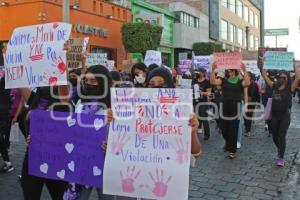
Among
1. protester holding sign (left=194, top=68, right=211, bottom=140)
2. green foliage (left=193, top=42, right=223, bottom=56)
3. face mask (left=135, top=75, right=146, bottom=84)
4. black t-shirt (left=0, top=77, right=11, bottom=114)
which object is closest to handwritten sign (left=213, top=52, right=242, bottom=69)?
face mask (left=135, top=75, right=146, bottom=84)

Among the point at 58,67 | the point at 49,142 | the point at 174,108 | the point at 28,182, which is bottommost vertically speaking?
the point at 28,182

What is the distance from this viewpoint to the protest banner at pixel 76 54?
8344mm

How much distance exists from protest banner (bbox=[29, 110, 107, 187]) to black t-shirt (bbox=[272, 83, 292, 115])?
4774mm

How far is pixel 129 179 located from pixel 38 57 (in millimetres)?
1580

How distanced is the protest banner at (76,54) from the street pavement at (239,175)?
1.83 meters

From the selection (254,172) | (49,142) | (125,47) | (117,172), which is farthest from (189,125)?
(125,47)

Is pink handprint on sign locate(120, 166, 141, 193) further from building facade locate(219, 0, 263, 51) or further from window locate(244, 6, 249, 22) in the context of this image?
window locate(244, 6, 249, 22)

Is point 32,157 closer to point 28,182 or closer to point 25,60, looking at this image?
point 28,182

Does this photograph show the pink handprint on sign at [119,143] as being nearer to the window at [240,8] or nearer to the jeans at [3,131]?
the jeans at [3,131]

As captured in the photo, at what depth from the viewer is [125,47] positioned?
27.7 m

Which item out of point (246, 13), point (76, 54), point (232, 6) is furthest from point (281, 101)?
point (246, 13)

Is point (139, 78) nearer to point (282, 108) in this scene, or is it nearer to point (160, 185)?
point (282, 108)

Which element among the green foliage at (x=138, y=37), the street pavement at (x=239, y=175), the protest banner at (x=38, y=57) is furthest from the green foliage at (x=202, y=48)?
the protest banner at (x=38, y=57)

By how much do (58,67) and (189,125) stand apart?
4.81 feet
